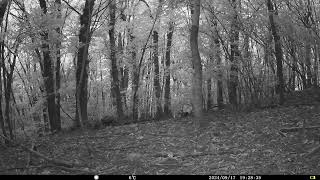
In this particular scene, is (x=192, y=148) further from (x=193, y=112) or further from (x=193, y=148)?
(x=193, y=112)

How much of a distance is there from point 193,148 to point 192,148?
3 centimetres

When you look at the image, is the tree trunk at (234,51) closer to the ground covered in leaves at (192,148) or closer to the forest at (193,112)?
the forest at (193,112)

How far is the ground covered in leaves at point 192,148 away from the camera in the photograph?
359 inches

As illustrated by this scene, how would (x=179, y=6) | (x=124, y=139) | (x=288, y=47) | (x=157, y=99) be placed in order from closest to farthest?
1. (x=124, y=139)
2. (x=288, y=47)
3. (x=179, y=6)
4. (x=157, y=99)

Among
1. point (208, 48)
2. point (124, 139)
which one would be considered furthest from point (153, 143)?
point (208, 48)

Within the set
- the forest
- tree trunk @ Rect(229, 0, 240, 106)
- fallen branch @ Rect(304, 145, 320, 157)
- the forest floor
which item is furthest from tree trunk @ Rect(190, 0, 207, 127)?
fallen branch @ Rect(304, 145, 320, 157)

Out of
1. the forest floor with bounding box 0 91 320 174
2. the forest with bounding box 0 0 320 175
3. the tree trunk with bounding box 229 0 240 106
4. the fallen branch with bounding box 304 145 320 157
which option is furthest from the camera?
the tree trunk with bounding box 229 0 240 106

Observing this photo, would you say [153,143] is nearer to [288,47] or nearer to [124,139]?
[124,139]

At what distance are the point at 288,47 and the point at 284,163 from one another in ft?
30.7

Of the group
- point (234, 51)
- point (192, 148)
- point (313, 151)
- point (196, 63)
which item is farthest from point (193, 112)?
point (313, 151)

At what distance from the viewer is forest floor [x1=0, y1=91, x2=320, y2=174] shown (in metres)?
9.11

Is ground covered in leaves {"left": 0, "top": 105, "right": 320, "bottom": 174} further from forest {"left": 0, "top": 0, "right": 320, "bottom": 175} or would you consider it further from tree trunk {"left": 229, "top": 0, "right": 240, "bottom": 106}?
tree trunk {"left": 229, "top": 0, "right": 240, "bottom": 106}

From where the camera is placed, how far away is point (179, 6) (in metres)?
17.9

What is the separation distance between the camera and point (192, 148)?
36.1 ft
